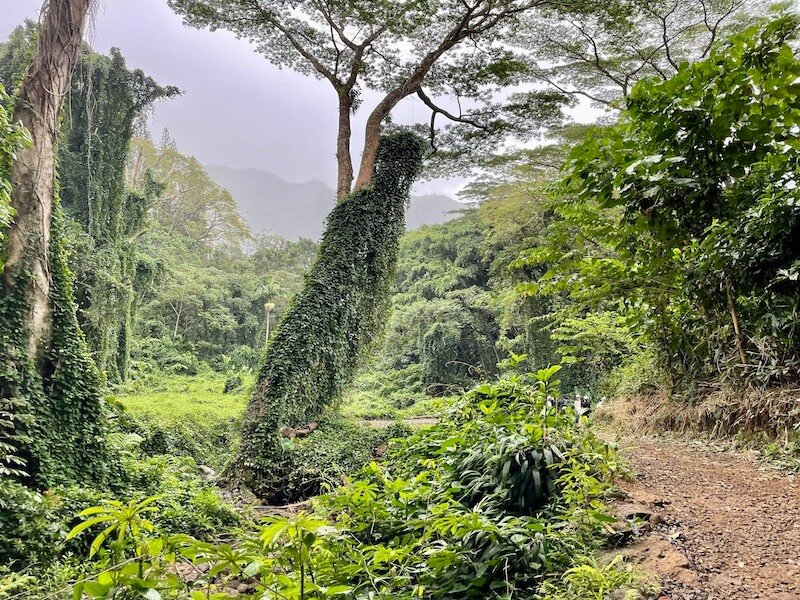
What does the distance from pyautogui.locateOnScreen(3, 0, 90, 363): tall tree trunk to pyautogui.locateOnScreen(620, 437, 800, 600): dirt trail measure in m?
6.05

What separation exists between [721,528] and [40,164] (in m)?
7.01

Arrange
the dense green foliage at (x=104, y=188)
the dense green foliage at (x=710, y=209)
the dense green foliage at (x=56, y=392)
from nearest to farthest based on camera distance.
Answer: the dense green foliage at (x=710, y=209)
the dense green foliage at (x=56, y=392)
the dense green foliage at (x=104, y=188)

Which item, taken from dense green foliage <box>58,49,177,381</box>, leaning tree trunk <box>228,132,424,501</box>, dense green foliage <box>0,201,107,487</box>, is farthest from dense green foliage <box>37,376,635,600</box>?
dense green foliage <box>58,49,177,381</box>

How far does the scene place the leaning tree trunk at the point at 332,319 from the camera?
21.9 ft

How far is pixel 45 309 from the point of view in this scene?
16.9 ft

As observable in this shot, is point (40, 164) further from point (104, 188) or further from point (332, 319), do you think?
point (104, 188)

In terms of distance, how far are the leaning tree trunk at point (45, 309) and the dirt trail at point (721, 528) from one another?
5533 millimetres

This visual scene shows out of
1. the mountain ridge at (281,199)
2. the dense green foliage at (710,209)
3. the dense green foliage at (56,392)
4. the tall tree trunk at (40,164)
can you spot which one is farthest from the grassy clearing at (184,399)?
the mountain ridge at (281,199)

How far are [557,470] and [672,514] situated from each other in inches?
21.5

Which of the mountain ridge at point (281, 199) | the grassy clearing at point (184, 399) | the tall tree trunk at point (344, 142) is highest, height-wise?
the mountain ridge at point (281, 199)

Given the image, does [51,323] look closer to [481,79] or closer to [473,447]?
[473,447]

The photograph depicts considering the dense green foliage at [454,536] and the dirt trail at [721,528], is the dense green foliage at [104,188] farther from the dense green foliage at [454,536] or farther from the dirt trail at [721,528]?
the dirt trail at [721,528]

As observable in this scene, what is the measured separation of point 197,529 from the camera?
4.47 metres

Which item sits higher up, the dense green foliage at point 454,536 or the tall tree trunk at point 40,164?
the tall tree trunk at point 40,164
